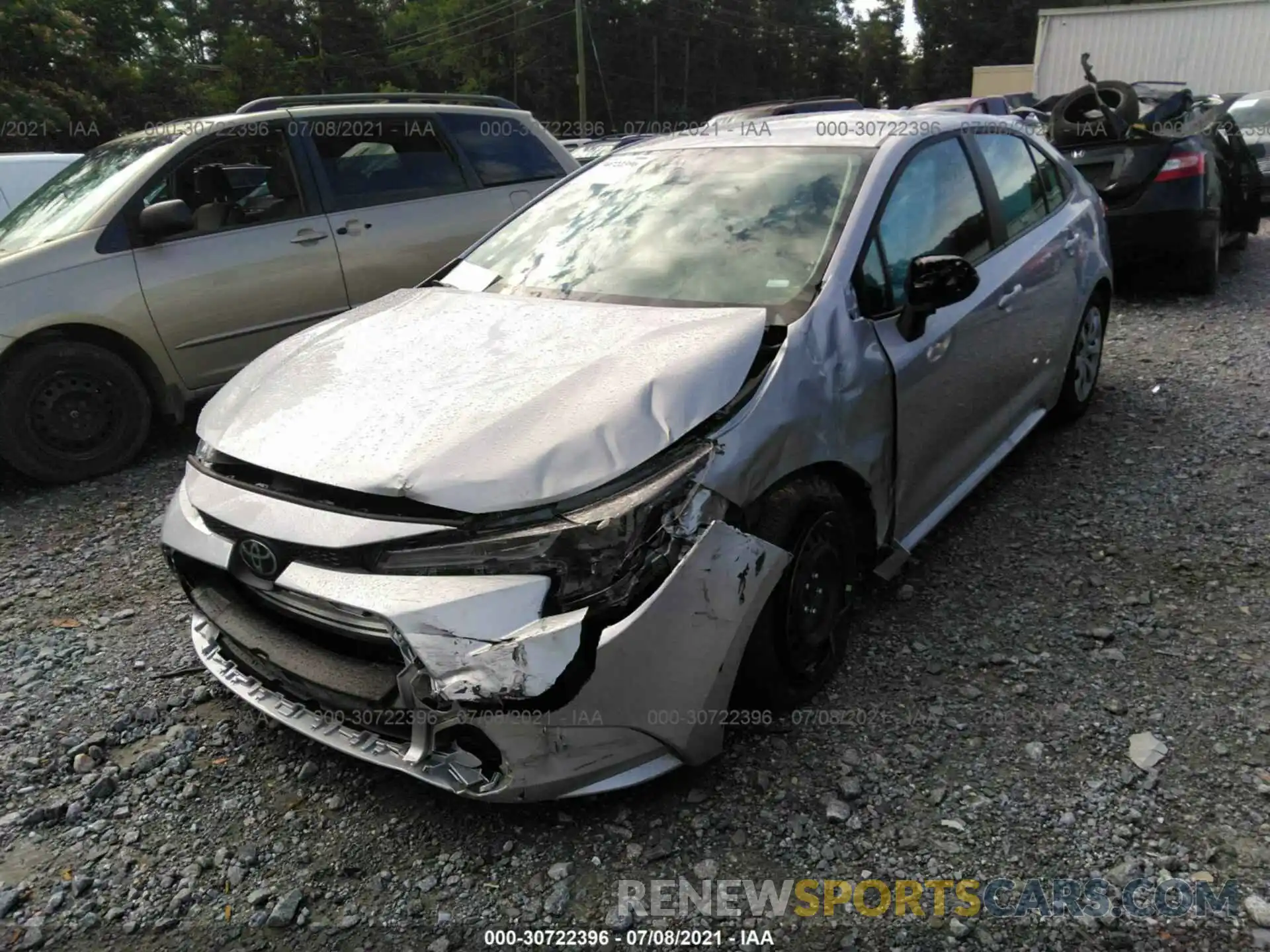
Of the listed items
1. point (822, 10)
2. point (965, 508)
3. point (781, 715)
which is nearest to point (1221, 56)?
point (965, 508)

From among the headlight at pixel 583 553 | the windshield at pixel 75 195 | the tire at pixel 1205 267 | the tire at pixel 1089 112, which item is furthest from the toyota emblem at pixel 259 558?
the tire at pixel 1089 112

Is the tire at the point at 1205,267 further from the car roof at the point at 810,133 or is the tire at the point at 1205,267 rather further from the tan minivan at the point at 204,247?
the tan minivan at the point at 204,247

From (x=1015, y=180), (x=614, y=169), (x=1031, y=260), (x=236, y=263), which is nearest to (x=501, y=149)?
(x=236, y=263)

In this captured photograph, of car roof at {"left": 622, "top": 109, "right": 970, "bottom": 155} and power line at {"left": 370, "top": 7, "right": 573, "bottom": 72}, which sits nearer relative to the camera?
car roof at {"left": 622, "top": 109, "right": 970, "bottom": 155}

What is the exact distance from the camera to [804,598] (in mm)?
2555

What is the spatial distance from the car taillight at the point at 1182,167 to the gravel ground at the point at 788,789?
414cm

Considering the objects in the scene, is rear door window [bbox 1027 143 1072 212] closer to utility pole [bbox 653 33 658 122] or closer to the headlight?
the headlight

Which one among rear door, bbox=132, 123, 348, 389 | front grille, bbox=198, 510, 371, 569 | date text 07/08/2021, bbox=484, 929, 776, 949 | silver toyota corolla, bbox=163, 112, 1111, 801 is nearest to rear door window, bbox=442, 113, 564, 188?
rear door, bbox=132, 123, 348, 389

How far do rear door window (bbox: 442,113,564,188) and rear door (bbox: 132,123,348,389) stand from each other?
1165 millimetres

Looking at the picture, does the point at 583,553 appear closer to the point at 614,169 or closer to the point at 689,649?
the point at 689,649

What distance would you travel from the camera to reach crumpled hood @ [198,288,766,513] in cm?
212

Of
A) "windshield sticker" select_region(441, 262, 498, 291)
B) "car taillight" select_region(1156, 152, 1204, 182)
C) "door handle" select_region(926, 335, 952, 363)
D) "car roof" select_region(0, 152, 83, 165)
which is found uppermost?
"car roof" select_region(0, 152, 83, 165)

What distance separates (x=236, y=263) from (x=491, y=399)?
11.2 ft

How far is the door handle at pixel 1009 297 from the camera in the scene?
3508mm
